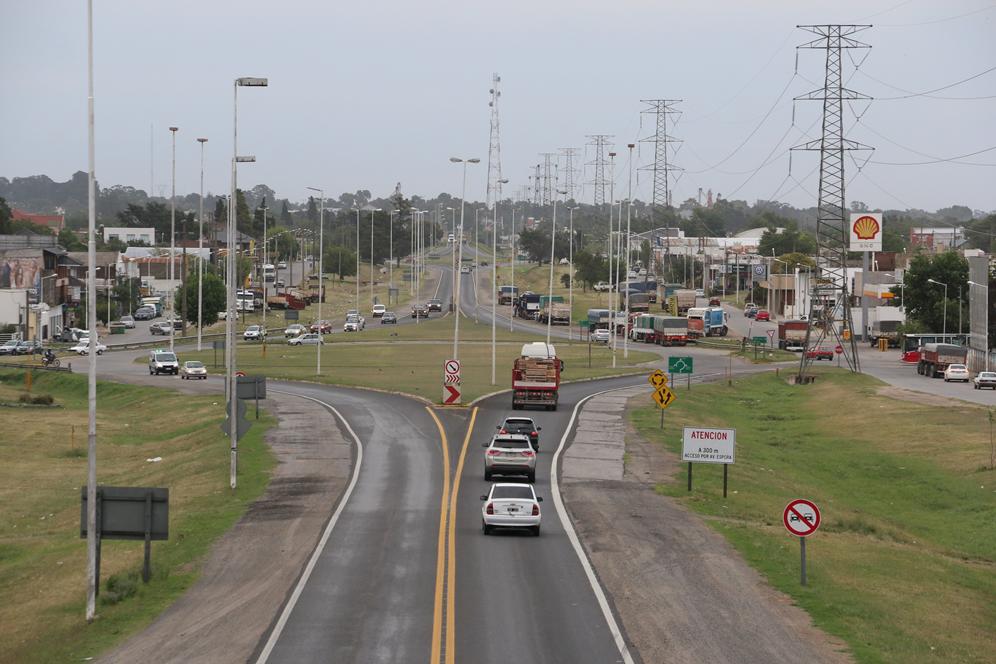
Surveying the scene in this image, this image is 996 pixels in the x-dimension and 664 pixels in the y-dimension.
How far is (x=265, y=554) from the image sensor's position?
29.8 m

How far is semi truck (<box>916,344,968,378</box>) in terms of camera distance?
93.8 meters

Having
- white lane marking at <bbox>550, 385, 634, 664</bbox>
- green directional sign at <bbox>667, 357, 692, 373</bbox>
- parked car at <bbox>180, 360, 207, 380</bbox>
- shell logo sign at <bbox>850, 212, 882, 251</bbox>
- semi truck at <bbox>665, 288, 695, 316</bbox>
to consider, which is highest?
shell logo sign at <bbox>850, 212, 882, 251</bbox>

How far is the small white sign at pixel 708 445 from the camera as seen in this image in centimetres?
3728

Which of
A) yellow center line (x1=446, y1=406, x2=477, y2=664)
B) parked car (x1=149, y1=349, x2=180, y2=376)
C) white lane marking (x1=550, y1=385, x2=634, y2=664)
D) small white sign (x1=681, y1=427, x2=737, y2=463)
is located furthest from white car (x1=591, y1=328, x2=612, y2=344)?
small white sign (x1=681, y1=427, x2=737, y2=463)

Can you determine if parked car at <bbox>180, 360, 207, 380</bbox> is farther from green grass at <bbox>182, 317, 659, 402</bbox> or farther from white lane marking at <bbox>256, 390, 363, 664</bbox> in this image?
white lane marking at <bbox>256, 390, 363, 664</bbox>

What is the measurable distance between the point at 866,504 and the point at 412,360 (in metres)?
56.9

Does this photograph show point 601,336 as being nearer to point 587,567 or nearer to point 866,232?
point 866,232

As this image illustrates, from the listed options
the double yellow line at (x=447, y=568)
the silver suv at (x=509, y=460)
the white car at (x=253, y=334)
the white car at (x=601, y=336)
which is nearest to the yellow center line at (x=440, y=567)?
the double yellow line at (x=447, y=568)

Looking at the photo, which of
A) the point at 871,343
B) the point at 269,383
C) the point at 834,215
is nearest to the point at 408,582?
the point at 269,383

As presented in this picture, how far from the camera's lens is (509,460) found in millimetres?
40438

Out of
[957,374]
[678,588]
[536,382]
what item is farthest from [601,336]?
[678,588]

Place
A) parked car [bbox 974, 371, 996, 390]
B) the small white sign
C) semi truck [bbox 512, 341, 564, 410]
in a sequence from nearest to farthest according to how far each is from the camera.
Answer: the small white sign < semi truck [bbox 512, 341, 564, 410] < parked car [bbox 974, 371, 996, 390]

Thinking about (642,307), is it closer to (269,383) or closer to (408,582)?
(269,383)

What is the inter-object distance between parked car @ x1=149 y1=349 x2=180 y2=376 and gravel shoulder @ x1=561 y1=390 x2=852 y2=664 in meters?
53.4
